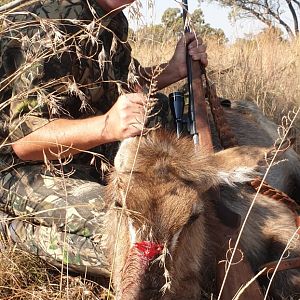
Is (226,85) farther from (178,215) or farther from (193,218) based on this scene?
(178,215)

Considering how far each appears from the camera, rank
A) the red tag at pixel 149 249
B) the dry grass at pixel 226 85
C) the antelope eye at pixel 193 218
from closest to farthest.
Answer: the red tag at pixel 149 249
the antelope eye at pixel 193 218
the dry grass at pixel 226 85

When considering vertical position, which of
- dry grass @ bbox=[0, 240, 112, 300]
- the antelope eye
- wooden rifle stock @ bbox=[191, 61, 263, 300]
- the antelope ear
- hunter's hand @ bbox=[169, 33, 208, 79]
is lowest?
dry grass @ bbox=[0, 240, 112, 300]

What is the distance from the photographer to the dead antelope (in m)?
3.32

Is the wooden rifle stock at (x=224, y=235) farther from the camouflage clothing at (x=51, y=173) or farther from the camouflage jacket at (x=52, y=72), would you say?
the camouflage clothing at (x=51, y=173)

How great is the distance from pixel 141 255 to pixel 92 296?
1132 mm

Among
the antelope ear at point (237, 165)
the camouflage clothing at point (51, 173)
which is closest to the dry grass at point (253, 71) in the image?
the camouflage clothing at point (51, 173)

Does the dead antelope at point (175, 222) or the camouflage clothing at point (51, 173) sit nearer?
the dead antelope at point (175, 222)

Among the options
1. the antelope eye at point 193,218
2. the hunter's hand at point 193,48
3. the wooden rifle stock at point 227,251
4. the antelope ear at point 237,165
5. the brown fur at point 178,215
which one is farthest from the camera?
the hunter's hand at point 193,48

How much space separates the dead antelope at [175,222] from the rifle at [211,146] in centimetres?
9

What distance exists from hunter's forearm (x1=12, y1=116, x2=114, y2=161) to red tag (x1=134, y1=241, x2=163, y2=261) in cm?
86

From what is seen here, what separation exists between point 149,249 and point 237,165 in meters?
1.06

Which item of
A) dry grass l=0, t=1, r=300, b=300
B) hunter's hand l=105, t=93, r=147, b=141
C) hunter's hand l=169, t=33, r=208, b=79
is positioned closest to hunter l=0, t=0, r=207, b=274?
hunter's hand l=105, t=93, r=147, b=141

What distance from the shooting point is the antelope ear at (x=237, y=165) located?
4.03m

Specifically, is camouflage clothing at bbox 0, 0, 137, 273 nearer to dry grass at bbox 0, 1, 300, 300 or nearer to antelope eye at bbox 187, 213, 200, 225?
dry grass at bbox 0, 1, 300, 300
